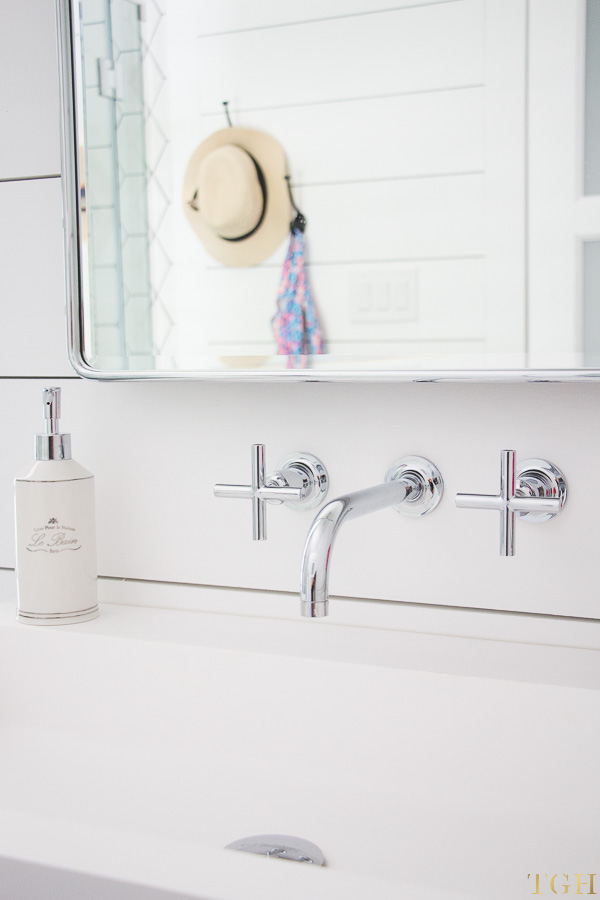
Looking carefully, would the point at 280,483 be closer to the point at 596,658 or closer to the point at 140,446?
the point at 140,446

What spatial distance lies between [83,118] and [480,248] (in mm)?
431

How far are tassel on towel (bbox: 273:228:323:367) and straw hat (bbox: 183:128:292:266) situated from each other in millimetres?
22

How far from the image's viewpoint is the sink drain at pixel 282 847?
66cm

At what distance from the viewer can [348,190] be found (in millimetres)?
807

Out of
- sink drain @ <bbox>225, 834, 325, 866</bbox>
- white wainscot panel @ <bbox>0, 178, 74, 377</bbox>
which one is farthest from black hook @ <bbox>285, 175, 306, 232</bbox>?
sink drain @ <bbox>225, 834, 325, 866</bbox>

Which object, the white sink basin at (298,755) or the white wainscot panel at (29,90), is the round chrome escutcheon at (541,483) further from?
the white wainscot panel at (29,90)

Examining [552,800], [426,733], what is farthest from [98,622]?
[552,800]

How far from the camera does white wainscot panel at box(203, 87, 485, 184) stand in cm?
76

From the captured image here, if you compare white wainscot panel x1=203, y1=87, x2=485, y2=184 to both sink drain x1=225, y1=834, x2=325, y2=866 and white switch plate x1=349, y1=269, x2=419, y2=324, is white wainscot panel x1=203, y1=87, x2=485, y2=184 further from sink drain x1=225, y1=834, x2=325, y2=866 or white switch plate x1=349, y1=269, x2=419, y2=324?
sink drain x1=225, y1=834, x2=325, y2=866

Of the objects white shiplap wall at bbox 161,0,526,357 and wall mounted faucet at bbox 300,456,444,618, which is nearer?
wall mounted faucet at bbox 300,456,444,618

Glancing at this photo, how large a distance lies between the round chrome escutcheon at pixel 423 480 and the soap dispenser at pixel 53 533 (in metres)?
0.31

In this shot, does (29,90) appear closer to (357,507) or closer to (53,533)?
(53,533)

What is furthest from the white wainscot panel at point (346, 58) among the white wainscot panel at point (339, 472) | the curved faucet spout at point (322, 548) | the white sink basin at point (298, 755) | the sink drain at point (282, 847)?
the sink drain at point (282, 847)

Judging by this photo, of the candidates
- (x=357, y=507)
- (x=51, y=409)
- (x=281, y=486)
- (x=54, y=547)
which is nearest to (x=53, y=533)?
(x=54, y=547)
